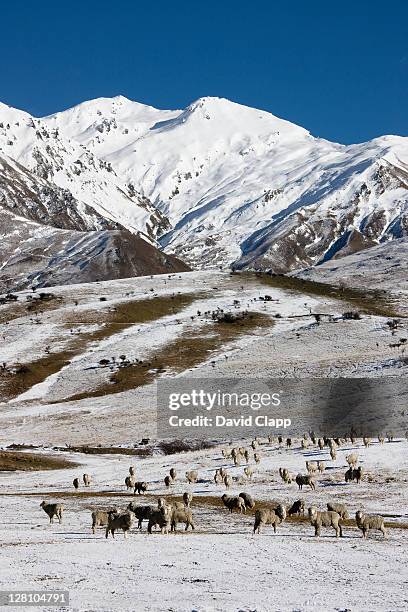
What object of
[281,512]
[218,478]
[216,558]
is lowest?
[216,558]

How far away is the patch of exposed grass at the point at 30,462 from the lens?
72.6m

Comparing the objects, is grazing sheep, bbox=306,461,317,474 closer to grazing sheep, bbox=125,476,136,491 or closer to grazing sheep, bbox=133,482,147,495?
grazing sheep, bbox=133,482,147,495

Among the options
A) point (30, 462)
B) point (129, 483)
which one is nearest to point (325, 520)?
point (129, 483)

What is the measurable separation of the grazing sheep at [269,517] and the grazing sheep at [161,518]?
149 inches

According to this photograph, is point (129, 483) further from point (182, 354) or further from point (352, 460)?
point (182, 354)

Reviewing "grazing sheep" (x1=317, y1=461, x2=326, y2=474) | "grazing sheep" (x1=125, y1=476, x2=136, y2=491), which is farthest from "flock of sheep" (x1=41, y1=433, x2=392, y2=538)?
"grazing sheep" (x1=317, y1=461, x2=326, y2=474)

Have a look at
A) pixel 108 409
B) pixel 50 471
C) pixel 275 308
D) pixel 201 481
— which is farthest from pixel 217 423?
pixel 275 308

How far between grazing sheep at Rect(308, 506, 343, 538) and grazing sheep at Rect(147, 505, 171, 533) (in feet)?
19.9

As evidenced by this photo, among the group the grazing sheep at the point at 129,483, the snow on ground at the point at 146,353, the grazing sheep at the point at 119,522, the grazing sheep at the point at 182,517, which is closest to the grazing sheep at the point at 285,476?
the grazing sheep at the point at 129,483

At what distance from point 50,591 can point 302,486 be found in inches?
1189

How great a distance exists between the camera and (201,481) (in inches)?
2285

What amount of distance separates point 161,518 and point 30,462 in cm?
4108

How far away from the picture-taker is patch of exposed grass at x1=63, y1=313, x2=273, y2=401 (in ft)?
414

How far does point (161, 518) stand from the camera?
37.2m
